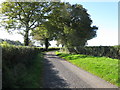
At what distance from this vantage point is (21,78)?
5.70 meters

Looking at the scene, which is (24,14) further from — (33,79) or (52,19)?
(33,79)

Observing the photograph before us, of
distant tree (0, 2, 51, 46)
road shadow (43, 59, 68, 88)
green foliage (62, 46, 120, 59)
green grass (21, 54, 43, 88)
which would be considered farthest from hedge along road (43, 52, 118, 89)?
distant tree (0, 2, 51, 46)

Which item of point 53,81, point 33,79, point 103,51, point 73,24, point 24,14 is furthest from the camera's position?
point 73,24

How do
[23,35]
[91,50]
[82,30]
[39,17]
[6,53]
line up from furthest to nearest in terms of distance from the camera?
[82,30] → [23,35] → [39,17] → [91,50] → [6,53]

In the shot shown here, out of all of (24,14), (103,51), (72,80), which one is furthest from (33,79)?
(24,14)

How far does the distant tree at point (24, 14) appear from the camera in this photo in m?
28.3

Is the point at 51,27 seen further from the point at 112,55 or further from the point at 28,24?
the point at 112,55

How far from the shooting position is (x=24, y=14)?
2897 centimetres

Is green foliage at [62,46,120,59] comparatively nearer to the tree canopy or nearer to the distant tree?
the tree canopy

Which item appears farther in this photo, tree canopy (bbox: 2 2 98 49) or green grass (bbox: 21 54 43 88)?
tree canopy (bbox: 2 2 98 49)

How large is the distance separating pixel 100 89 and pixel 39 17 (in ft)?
80.4

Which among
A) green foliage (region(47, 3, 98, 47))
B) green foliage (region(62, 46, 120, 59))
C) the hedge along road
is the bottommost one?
the hedge along road

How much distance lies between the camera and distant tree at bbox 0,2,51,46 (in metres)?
28.3

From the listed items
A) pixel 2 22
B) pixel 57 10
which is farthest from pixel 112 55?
pixel 2 22
